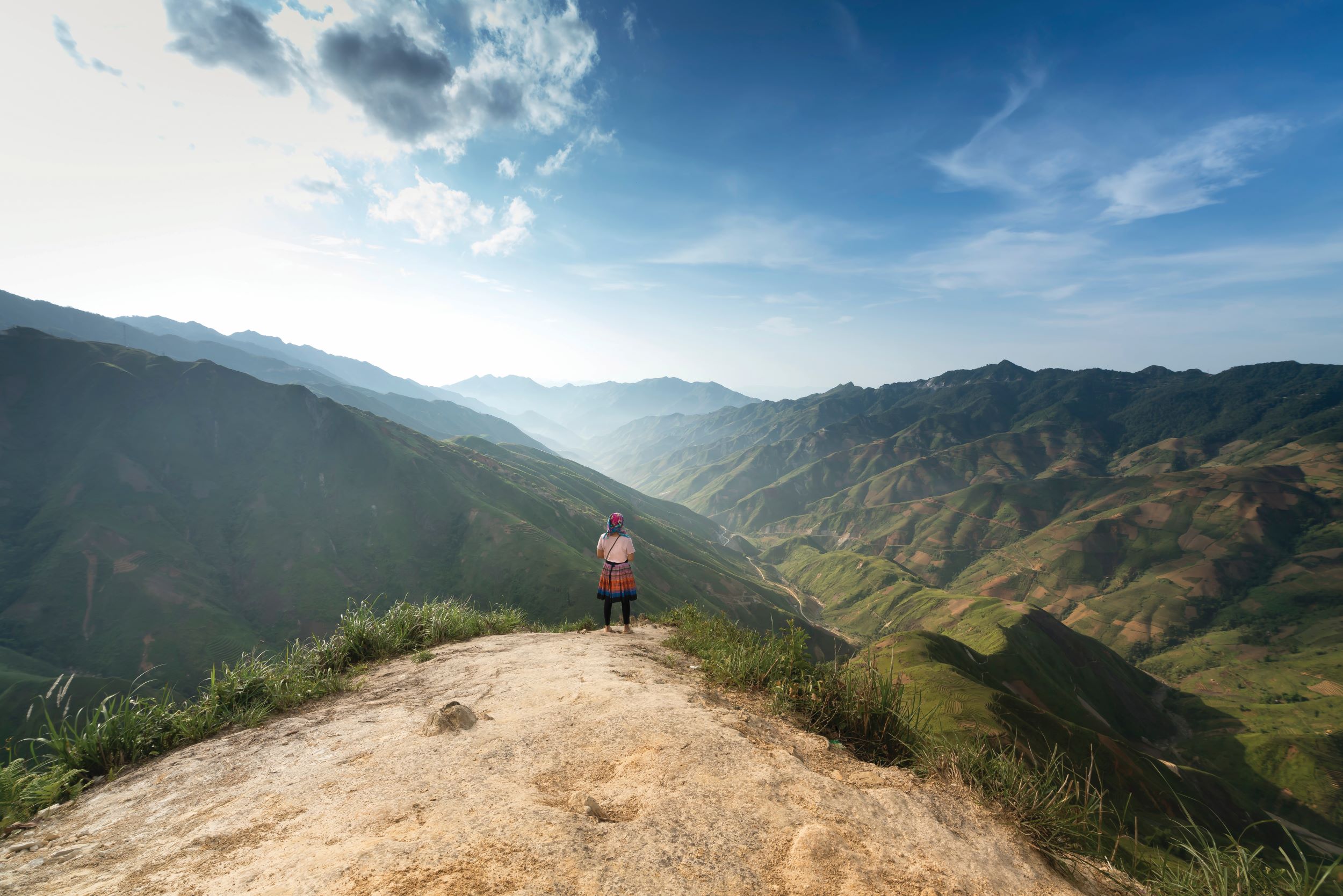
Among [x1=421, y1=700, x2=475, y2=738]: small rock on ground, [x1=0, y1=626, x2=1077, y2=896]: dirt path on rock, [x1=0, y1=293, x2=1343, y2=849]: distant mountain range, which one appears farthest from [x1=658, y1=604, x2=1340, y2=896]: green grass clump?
[x1=0, y1=293, x2=1343, y2=849]: distant mountain range

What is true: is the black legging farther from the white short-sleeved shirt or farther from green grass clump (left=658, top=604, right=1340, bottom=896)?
green grass clump (left=658, top=604, right=1340, bottom=896)

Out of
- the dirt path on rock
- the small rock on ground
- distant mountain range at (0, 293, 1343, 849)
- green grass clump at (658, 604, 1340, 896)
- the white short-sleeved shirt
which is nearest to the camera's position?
the dirt path on rock

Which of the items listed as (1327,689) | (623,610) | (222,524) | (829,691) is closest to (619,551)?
(623,610)

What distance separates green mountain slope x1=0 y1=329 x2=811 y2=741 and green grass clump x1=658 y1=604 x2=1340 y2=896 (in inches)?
3045

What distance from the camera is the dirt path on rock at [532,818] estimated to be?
402 centimetres

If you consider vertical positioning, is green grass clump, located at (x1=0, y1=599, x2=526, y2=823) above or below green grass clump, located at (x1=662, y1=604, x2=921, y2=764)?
below

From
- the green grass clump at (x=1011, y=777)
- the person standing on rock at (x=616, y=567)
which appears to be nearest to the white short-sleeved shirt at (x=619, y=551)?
the person standing on rock at (x=616, y=567)

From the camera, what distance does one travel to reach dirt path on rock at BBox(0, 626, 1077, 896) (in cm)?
402

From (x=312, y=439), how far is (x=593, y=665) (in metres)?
147

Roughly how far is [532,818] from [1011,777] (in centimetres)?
514

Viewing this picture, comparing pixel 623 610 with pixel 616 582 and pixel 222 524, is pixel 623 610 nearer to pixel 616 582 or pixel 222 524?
pixel 616 582

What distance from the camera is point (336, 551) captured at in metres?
105

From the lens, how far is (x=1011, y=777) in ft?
17.7

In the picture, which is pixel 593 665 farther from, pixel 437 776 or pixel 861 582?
pixel 861 582
